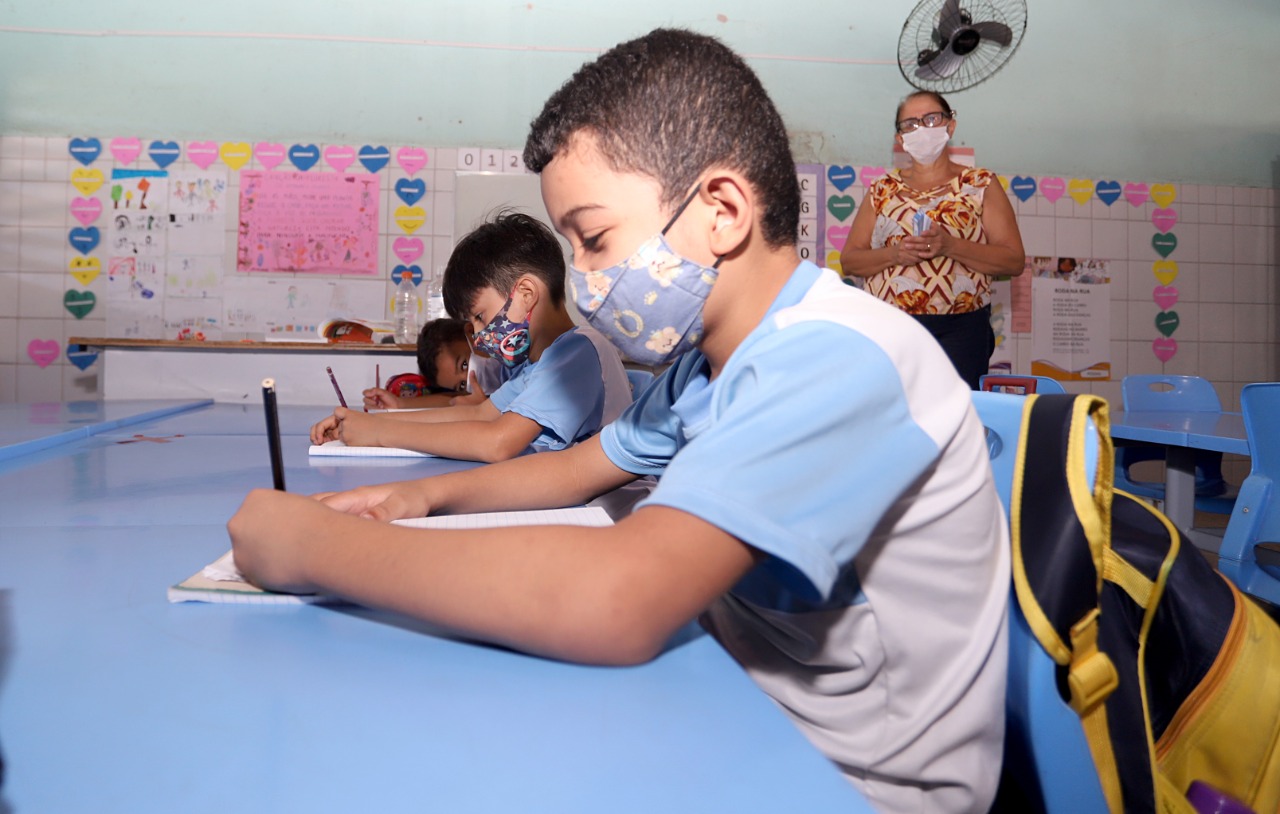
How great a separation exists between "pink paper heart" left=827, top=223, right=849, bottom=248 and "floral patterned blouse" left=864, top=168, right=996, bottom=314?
140 centimetres

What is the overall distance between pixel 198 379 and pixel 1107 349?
4.08 metres

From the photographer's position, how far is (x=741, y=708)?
38 cm

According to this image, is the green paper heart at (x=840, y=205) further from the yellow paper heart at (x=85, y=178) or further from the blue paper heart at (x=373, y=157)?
the yellow paper heart at (x=85, y=178)

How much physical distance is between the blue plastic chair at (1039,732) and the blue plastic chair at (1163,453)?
2.05 meters

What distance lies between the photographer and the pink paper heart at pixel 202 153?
376 cm

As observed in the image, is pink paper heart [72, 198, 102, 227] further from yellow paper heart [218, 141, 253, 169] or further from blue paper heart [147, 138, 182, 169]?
yellow paper heart [218, 141, 253, 169]

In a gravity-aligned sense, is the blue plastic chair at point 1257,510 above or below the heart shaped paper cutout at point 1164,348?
below

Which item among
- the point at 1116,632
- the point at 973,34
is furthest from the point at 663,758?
the point at 973,34

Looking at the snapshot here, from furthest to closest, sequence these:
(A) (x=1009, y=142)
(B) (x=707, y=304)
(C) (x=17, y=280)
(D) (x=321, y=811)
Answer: (A) (x=1009, y=142)
(C) (x=17, y=280)
(B) (x=707, y=304)
(D) (x=321, y=811)

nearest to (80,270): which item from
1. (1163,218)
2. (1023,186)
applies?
(1023,186)

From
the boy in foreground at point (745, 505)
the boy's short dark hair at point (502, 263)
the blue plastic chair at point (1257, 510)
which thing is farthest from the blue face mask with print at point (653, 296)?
the blue plastic chair at point (1257, 510)

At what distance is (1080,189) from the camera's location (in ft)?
13.6

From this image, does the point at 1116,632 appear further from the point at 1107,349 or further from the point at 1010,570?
the point at 1107,349

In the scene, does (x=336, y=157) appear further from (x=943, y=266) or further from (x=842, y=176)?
(x=943, y=266)
